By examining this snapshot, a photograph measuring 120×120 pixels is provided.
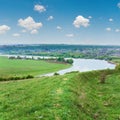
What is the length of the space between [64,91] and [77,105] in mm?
4404

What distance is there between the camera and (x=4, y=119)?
15.9m

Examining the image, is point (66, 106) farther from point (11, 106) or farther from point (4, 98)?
point (4, 98)

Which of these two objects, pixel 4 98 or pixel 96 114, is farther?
pixel 4 98

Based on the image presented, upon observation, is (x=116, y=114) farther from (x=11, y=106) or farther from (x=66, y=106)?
(x=11, y=106)

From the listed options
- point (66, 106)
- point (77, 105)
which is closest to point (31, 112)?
point (66, 106)

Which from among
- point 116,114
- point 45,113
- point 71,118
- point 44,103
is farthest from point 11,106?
point 116,114

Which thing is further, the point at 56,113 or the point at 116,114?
the point at 116,114

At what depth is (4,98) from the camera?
74.5 ft

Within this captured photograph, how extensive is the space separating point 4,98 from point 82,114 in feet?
25.9

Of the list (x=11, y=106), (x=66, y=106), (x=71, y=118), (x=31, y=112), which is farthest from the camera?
(x=11, y=106)

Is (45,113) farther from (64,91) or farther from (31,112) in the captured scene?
(64,91)

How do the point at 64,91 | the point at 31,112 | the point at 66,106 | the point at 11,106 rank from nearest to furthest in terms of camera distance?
the point at 31,112 < the point at 66,106 < the point at 11,106 < the point at 64,91

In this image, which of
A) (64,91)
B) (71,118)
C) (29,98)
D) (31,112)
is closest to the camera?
(71,118)

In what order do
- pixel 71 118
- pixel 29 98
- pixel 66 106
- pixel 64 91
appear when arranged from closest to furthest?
1. pixel 71 118
2. pixel 66 106
3. pixel 29 98
4. pixel 64 91
